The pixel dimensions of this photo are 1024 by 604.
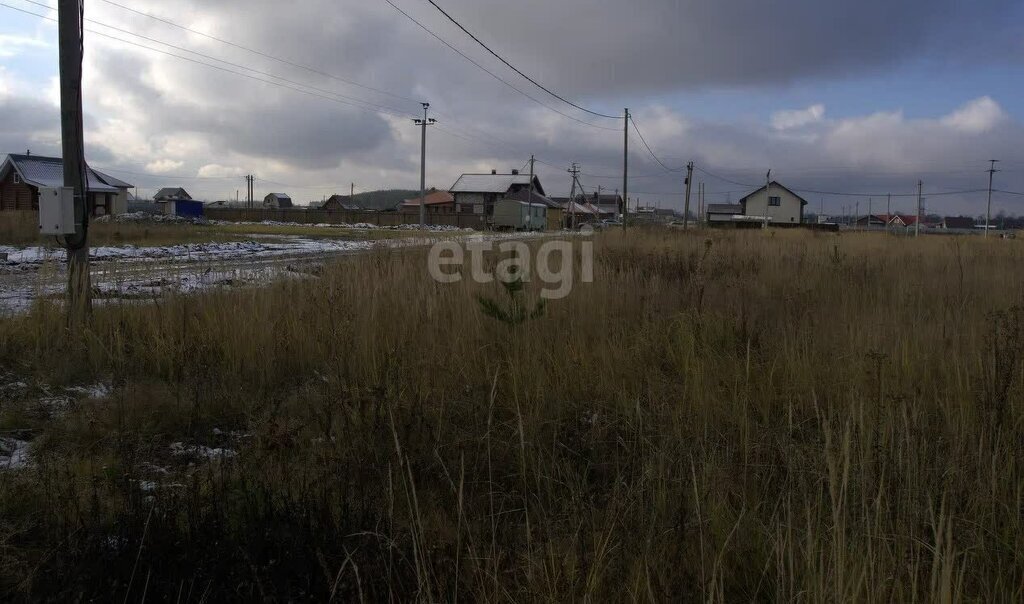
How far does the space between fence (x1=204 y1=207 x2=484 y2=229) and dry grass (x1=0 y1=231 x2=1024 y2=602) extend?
4826cm

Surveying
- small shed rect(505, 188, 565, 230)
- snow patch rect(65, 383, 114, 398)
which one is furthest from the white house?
snow patch rect(65, 383, 114, 398)

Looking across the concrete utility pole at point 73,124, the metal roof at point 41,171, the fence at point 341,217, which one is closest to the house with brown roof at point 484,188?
the fence at point 341,217

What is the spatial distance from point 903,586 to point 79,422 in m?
3.67

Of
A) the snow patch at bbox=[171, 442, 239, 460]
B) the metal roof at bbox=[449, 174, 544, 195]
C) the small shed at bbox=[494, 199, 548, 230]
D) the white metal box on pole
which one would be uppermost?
the metal roof at bbox=[449, 174, 544, 195]

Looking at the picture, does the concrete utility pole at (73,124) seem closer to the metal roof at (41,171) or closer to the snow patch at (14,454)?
the snow patch at (14,454)

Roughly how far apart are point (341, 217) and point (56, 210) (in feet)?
174

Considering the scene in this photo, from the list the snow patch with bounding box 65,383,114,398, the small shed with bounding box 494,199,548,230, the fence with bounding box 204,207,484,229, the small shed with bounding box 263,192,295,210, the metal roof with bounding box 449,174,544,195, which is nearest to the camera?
the snow patch with bounding box 65,383,114,398

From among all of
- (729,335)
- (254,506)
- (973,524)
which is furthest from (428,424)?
(729,335)

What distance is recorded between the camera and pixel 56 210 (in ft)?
16.8

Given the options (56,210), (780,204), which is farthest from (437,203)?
(56,210)

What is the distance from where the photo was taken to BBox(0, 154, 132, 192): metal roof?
43.8 meters
